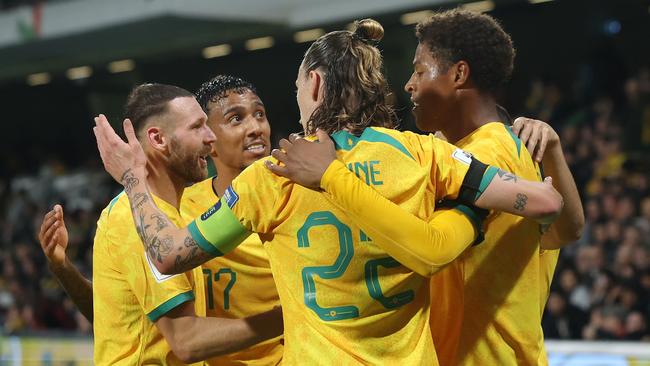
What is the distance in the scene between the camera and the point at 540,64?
16406 mm

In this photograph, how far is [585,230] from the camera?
35.1ft

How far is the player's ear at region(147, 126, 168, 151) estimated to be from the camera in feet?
13.3

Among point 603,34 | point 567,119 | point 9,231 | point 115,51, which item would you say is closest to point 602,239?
point 567,119

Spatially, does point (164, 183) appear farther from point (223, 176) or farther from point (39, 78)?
point (39, 78)

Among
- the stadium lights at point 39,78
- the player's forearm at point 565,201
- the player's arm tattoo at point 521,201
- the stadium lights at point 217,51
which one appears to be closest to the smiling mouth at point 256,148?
the player's forearm at point 565,201

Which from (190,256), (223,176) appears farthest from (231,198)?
(223,176)

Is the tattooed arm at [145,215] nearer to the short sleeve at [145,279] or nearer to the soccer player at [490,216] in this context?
the short sleeve at [145,279]

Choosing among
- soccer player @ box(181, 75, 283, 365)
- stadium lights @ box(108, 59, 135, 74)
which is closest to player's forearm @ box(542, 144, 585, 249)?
soccer player @ box(181, 75, 283, 365)

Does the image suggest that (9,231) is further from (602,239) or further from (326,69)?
(326,69)

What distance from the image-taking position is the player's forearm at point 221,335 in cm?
352

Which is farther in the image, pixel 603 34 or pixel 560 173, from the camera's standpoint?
pixel 603 34

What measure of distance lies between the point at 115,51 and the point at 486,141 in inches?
583

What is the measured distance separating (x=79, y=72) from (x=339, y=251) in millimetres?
17585

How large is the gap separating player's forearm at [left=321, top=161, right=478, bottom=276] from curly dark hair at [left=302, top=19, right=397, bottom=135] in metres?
0.26
